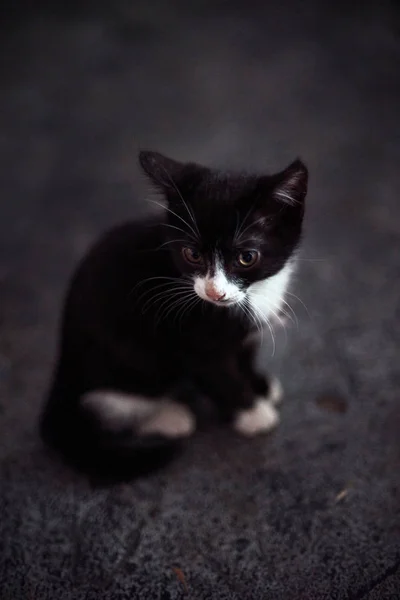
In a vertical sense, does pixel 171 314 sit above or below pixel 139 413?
above

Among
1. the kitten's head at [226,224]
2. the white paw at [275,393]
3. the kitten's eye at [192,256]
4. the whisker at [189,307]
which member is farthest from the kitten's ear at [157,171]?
the white paw at [275,393]

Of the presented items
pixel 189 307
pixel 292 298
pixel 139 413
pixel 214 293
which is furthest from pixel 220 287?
pixel 292 298

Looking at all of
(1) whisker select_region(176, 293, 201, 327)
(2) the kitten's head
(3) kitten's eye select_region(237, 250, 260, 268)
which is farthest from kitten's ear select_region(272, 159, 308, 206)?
Result: (1) whisker select_region(176, 293, 201, 327)

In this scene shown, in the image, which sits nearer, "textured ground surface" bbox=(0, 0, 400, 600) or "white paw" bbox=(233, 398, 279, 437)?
"textured ground surface" bbox=(0, 0, 400, 600)

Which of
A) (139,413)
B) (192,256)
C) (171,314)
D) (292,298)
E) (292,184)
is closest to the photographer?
(292,184)

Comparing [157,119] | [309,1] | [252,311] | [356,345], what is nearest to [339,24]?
[309,1]

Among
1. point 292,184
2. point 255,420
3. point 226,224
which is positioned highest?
point 292,184

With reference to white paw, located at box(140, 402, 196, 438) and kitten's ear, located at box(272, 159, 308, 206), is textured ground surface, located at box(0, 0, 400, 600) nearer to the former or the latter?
white paw, located at box(140, 402, 196, 438)

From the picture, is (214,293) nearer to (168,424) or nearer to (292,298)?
(168,424)
